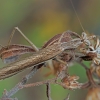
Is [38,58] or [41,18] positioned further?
[41,18]

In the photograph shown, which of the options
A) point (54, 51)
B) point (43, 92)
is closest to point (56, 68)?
point (54, 51)

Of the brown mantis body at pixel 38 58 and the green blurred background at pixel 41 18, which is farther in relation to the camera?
the green blurred background at pixel 41 18

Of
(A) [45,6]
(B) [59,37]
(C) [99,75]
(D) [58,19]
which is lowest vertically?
(C) [99,75]

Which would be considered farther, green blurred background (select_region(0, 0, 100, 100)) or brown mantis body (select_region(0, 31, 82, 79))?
green blurred background (select_region(0, 0, 100, 100))

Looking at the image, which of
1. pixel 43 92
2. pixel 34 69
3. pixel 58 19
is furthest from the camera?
pixel 58 19

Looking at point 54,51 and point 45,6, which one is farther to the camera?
point 45,6

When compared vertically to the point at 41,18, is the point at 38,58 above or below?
below

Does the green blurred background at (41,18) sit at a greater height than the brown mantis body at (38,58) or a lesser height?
greater

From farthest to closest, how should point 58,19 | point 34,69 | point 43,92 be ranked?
point 58,19 → point 43,92 → point 34,69

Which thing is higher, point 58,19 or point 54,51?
point 58,19

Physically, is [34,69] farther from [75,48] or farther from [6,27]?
[6,27]

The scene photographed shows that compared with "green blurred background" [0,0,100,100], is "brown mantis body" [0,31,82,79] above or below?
below
